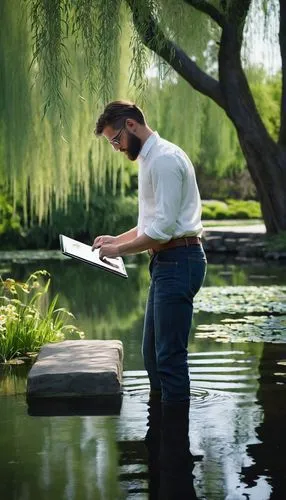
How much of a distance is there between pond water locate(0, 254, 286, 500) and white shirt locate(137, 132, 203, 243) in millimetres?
948

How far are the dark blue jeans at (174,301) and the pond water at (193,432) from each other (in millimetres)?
302

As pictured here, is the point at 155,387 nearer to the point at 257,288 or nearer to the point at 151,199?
the point at 151,199

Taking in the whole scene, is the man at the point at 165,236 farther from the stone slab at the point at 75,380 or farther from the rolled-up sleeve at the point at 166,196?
the stone slab at the point at 75,380

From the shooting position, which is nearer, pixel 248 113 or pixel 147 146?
pixel 147 146

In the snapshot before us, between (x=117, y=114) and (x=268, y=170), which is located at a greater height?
(x=268, y=170)

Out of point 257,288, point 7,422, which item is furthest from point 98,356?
point 257,288

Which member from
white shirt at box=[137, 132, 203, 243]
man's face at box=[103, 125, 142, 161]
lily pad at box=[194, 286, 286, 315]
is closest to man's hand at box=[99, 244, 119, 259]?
white shirt at box=[137, 132, 203, 243]

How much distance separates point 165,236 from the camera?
5316 mm

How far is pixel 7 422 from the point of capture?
18.5 ft

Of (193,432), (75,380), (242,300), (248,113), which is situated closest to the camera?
(193,432)

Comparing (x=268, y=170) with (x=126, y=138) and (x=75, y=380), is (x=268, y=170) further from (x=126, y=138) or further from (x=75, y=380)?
(x=126, y=138)

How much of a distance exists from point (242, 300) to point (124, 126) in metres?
6.87

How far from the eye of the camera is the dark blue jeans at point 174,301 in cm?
549

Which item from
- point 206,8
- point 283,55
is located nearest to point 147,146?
point 206,8
